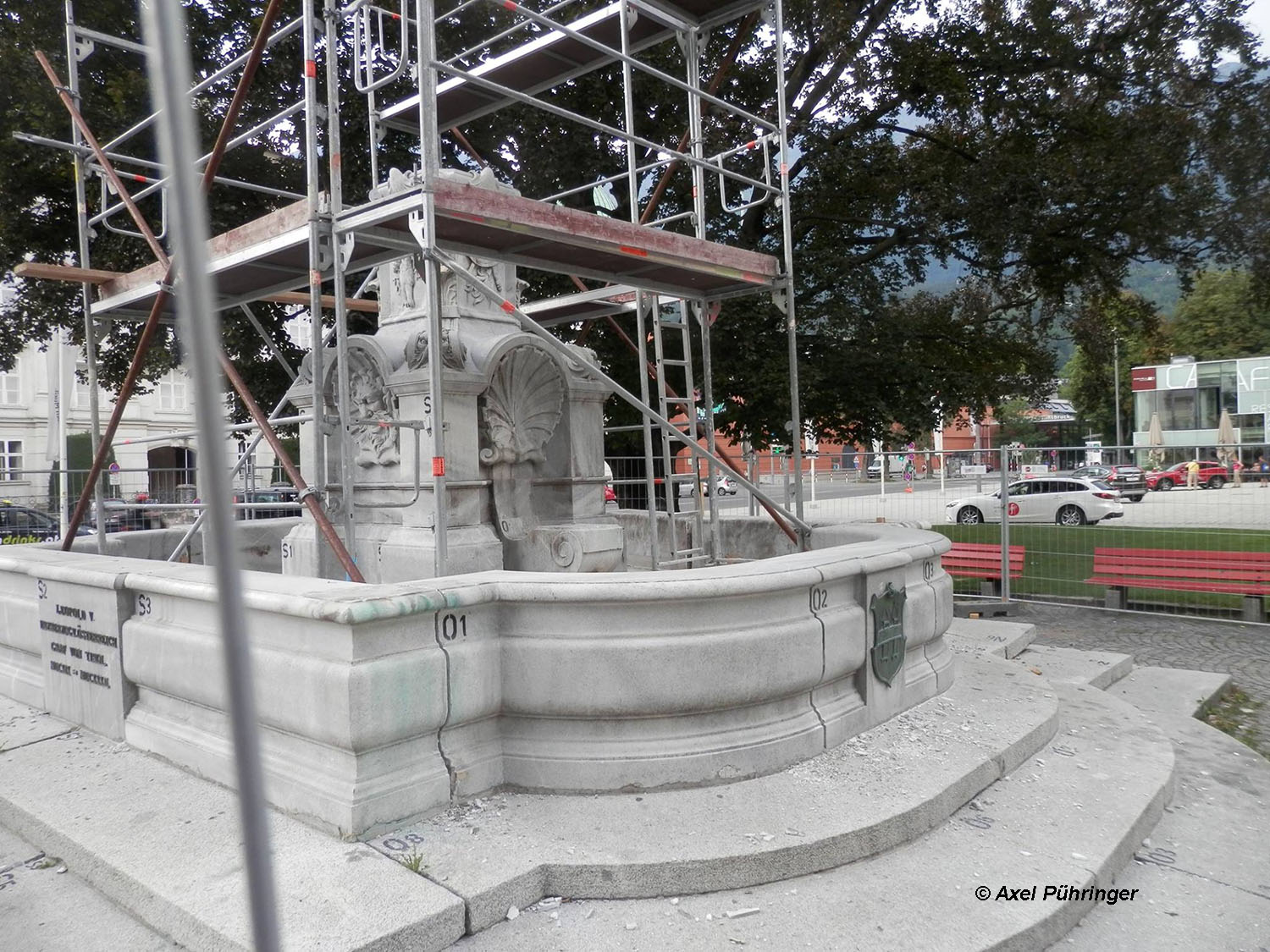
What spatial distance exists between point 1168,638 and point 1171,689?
9.92ft

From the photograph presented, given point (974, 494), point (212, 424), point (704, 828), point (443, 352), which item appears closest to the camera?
point (212, 424)

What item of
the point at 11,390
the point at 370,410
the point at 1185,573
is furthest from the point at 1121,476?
the point at 11,390

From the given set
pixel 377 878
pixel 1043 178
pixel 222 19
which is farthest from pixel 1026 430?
pixel 377 878

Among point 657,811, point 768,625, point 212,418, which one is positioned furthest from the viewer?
point 768,625

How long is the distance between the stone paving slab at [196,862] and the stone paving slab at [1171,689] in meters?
5.17

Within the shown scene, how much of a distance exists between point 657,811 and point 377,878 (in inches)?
44.1

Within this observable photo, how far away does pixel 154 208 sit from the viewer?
38.3 ft

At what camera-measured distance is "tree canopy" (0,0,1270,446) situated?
12070mm

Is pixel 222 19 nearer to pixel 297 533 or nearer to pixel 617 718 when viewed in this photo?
pixel 297 533

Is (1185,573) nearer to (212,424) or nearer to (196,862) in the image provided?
(196,862)

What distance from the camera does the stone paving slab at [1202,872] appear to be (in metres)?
3.24

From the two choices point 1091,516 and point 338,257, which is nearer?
point 338,257

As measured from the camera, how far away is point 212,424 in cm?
94

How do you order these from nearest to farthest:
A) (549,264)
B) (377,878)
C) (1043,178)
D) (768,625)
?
(377,878), (768,625), (549,264), (1043,178)
